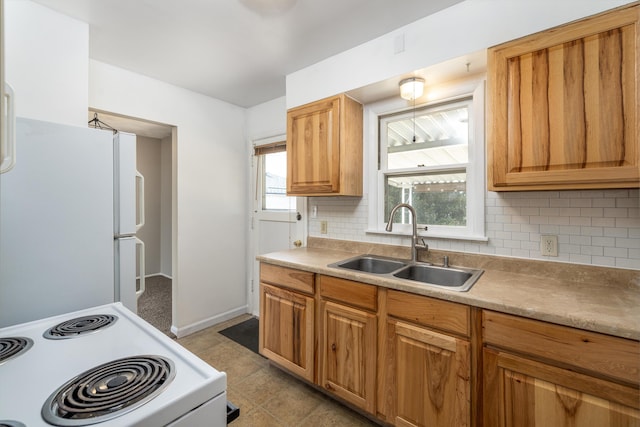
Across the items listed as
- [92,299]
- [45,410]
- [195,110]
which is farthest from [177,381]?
[195,110]

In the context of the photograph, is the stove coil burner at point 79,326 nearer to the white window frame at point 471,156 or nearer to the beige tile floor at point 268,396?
the beige tile floor at point 268,396

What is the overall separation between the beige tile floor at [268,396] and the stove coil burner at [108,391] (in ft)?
4.08

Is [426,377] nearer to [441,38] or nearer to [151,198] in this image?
[441,38]

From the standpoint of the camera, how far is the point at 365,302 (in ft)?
5.41

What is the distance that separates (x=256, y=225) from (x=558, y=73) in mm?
2893

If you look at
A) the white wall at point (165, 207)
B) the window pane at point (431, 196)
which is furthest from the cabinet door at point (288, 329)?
the white wall at point (165, 207)

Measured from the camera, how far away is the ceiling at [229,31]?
1.69 metres

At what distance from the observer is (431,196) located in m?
2.09

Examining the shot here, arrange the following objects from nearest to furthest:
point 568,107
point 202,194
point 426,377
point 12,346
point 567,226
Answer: point 12,346 < point 568,107 < point 426,377 < point 567,226 < point 202,194

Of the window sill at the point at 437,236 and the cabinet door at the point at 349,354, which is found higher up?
the window sill at the point at 437,236

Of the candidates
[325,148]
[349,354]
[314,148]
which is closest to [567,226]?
[349,354]

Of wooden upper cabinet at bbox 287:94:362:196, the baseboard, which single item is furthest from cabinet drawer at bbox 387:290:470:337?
the baseboard

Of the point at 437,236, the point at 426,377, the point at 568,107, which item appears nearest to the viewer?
the point at 568,107

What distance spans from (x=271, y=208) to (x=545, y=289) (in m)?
2.53
